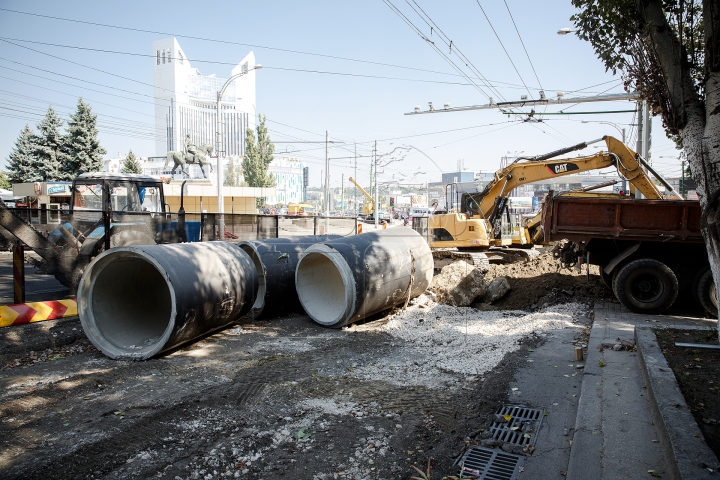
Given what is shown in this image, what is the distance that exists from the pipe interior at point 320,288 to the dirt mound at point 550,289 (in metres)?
3.76

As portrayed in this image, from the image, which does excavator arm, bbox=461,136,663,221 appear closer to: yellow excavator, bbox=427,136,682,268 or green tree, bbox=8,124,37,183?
yellow excavator, bbox=427,136,682,268

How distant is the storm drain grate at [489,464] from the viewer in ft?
12.6

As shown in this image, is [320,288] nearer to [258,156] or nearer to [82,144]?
[82,144]

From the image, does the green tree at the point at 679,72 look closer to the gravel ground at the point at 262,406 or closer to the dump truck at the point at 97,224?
the gravel ground at the point at 262,406

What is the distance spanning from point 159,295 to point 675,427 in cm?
739

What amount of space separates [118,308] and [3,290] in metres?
5.91

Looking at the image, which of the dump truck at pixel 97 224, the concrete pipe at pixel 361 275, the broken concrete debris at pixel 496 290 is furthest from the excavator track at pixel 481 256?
the dump truck at pixel 97 224

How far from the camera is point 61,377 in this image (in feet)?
19.9

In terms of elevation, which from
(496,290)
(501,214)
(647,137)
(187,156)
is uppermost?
(187,156)

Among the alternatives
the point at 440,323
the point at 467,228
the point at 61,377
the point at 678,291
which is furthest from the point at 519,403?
the point at 467,228

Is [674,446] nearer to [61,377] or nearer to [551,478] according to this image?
[551,478]

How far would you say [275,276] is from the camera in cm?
931

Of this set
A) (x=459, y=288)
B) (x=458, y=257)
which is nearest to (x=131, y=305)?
(x=459, y=288)

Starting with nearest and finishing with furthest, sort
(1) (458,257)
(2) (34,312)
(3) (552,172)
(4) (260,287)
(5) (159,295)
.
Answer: (2) (34,312)
(5) (159,295)
(4) (260,287)
(3) (552,172)
(1) (458,257)
